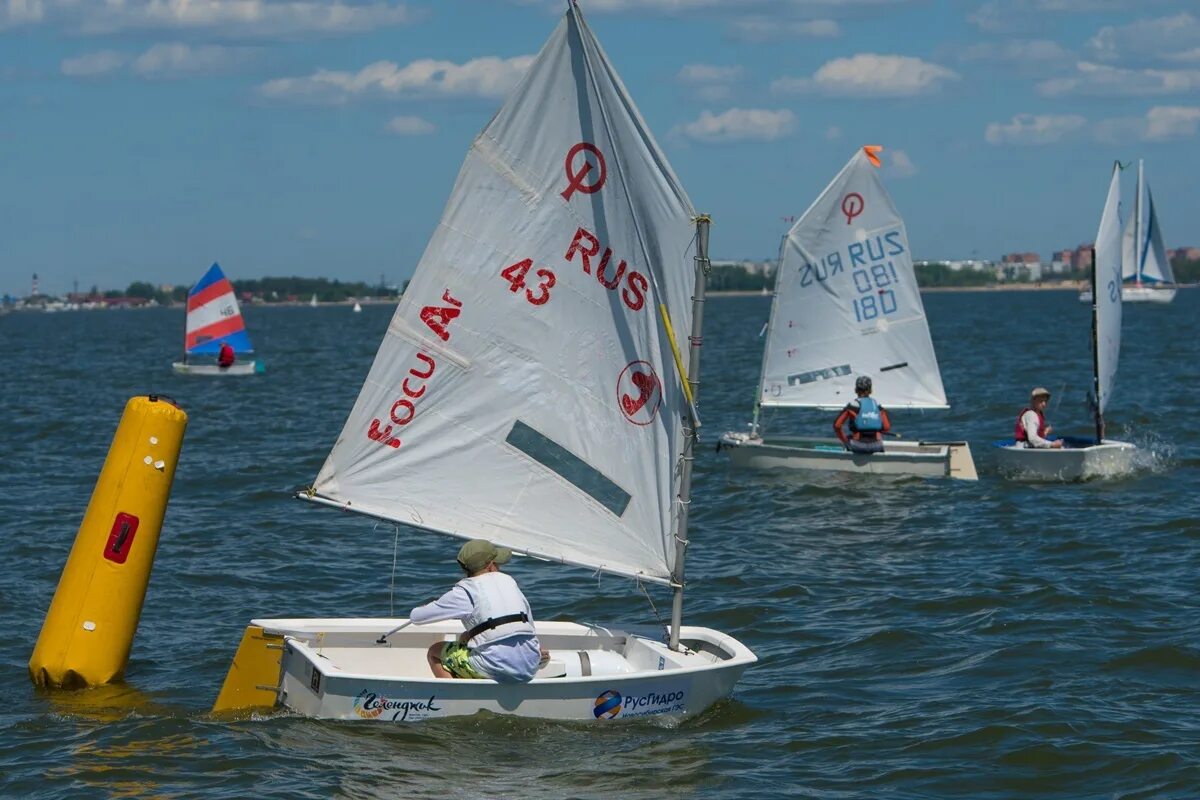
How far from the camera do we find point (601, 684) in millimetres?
10133

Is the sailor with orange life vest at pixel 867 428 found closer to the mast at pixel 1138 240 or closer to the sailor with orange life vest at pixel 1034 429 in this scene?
the sailor with orange life vest at pixel 1034 429

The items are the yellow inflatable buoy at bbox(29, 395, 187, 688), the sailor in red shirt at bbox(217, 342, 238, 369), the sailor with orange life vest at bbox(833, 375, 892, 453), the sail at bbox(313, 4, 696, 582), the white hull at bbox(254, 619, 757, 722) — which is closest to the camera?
the white hull at bbox(254, 619, 757, 722)

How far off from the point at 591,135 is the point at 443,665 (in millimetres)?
3621

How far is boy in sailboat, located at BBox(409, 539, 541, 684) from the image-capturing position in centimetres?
997

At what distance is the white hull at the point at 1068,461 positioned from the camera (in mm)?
21641

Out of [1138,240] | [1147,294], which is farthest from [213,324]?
[1147,294]

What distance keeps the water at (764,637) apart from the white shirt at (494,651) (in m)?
0.34

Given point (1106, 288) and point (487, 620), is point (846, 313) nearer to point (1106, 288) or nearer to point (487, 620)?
point (1106, 288)

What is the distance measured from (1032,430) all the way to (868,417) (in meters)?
2.25

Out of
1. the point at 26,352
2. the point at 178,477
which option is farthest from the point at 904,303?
the point at 26,352

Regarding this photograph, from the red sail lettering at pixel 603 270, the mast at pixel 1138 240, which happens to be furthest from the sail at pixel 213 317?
the mast at pixel 1138 240

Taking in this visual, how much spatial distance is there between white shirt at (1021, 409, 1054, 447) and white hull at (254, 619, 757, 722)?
38.4 feet

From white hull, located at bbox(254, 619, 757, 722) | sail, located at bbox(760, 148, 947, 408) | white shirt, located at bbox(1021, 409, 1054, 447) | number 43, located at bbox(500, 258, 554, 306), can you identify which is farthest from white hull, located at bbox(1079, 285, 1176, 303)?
number 43, located at bbox(500, 258, 554, 306)

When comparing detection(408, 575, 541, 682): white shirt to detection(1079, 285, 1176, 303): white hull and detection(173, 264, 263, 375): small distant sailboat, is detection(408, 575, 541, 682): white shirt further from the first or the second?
detection(1079, 285, 1176, 303): white hull
